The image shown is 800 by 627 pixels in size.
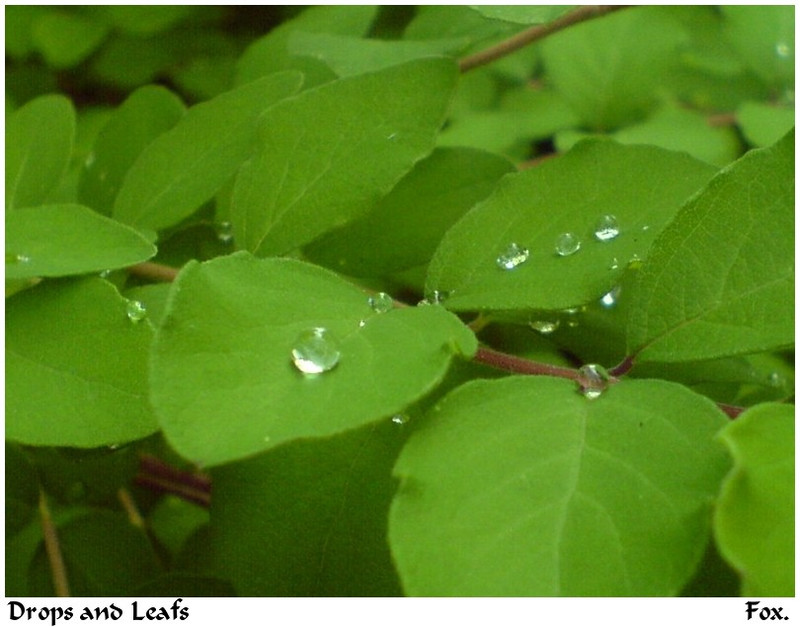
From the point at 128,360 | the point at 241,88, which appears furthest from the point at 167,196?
the point at 128,360

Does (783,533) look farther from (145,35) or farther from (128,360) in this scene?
(145,35)

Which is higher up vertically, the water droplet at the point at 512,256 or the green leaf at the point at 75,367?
the water droplet at the point at 512,256

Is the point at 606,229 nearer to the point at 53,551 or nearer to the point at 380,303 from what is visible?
the point at 380,303

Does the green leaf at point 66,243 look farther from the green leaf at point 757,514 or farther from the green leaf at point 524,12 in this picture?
the green leaf at point 757,514

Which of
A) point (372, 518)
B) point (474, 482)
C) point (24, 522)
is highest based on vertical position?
point (474, 482)

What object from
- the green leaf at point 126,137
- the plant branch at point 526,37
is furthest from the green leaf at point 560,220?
the green leaf at point 126,137

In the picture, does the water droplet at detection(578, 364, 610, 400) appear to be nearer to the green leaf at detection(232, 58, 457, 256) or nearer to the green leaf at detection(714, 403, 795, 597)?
the green leaf at detection(714, 403, 795, 597)

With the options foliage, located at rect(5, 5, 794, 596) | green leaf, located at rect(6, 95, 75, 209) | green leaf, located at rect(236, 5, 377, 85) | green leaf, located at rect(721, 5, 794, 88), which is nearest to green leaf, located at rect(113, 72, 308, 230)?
foliage, located at rect(5, 5, 794, 596)
